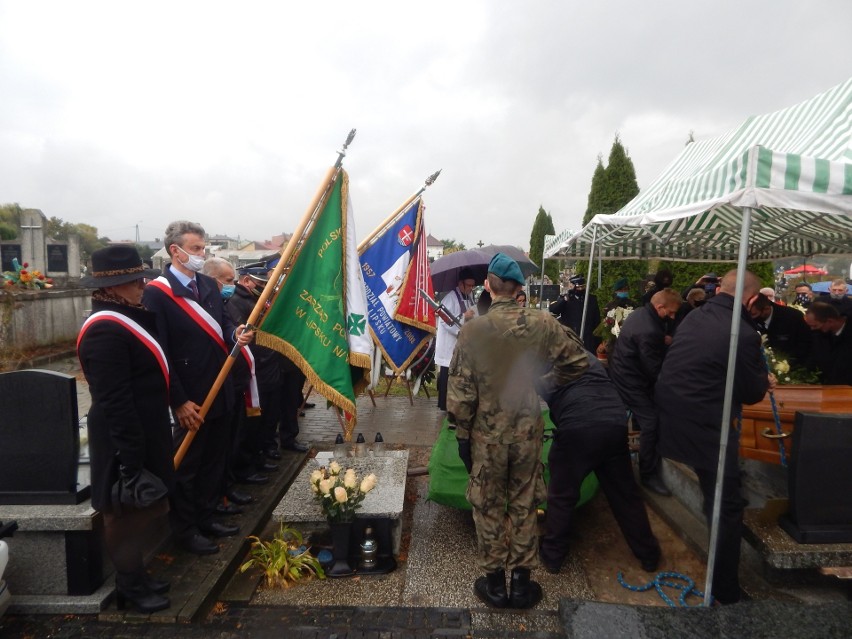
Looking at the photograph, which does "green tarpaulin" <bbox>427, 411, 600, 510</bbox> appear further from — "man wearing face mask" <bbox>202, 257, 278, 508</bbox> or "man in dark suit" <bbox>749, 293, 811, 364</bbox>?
"man in dark suit" <bbox>749, 293, 811, 364</bbox>

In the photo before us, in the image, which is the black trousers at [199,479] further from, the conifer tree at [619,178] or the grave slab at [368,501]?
the conifer tree at [619,178]

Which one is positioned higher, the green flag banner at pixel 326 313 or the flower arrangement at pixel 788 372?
the green flag banner at pixel 326 313

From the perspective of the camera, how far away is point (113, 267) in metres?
3.02

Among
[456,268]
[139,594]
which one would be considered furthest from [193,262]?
[456,268]

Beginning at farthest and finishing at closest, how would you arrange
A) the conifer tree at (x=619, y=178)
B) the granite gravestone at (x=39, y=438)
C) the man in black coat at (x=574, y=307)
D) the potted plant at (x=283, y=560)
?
the conifer tree at (x=619, y=178) → the man in black coat at (x=574, y=307) → the potted plant at (x=283, y=560) → the granite gravestone at (x=39, y=438)

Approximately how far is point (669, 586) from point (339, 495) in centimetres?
233

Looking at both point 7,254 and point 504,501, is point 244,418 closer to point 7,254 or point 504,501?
point 504,501

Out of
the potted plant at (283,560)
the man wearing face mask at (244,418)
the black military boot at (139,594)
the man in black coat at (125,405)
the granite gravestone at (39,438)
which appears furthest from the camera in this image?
the man wearing face mask at (244,418)

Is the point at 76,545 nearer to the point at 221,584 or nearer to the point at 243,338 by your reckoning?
the point at 221,584

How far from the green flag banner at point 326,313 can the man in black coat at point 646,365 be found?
7.72 feet

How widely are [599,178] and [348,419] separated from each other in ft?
47.8

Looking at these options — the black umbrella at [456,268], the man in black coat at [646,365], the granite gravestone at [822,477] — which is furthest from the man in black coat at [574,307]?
the granite gravestone at [822,477]

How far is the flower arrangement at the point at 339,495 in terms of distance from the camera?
3.65m

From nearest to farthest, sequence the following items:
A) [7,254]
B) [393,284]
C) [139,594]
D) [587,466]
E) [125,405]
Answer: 1. [125,405]
2. [139,594]
3. [587,466]
4. [393,284]
5. [7,254]
